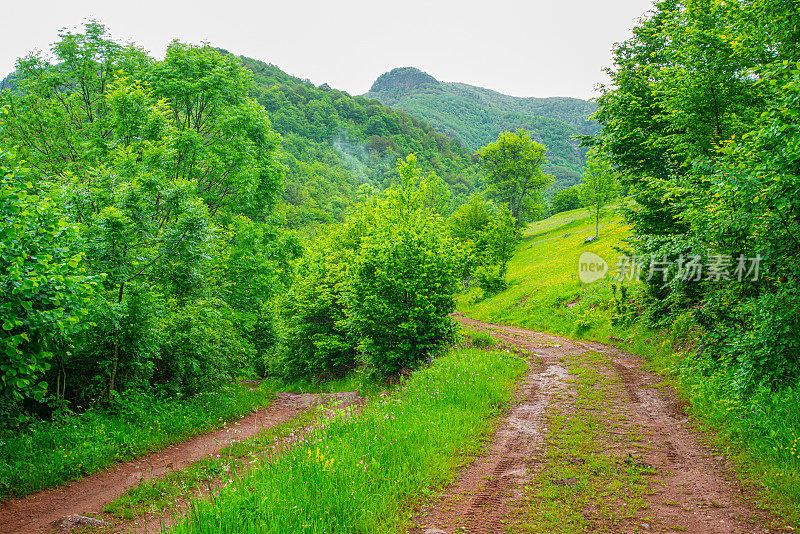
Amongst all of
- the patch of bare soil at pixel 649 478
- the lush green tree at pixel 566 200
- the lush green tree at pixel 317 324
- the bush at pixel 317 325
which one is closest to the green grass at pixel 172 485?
the patch of bare soil at pixel 649 478

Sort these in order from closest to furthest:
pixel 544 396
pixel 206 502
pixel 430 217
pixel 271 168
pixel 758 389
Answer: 1. pixel 206 502
2. pixel 758 389
3. pixel 544 396
4. pixel 430 217
5. pixel 271 168

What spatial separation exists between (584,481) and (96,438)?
9.71m

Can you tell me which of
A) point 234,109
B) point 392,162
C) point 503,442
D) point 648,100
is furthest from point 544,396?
point 392,162

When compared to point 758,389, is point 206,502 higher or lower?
lower

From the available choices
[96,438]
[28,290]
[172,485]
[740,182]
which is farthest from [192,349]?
[740,182]

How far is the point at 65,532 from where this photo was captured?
6031 mm

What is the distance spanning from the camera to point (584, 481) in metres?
5.73

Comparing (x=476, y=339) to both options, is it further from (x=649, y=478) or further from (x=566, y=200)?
(x=566, y=200)

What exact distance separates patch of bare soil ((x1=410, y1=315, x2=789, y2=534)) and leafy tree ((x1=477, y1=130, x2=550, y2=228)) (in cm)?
5128

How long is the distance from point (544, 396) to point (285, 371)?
15.5 metres

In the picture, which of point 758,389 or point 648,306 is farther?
point 648,306

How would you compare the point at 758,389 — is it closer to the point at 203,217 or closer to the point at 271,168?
the point at 203,217

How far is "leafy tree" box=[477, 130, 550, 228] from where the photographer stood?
58.8 m

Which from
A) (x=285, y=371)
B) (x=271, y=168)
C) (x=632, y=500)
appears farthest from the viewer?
(x=285, y=371)
